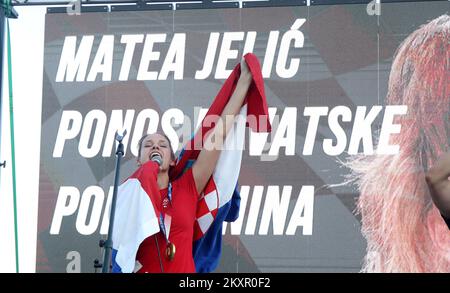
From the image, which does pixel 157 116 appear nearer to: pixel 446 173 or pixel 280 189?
pixel 280 189

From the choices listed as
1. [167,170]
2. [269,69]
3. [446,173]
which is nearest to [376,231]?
[269,69]

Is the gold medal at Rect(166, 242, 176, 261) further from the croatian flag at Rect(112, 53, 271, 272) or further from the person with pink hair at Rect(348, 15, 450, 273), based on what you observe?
the person with pink hair at Rect(348, 15, 450, 273)

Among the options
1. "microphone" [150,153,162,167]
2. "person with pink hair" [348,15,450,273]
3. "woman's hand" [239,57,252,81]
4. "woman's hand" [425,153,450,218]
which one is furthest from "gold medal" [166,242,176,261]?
"person with pink hair" [348,15,450,273]

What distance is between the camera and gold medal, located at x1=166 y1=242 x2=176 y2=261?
9.45 feet

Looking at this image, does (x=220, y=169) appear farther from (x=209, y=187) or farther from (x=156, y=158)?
(x=156, y=158)

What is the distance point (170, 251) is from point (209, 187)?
0.25 m

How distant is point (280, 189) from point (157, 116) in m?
0.81

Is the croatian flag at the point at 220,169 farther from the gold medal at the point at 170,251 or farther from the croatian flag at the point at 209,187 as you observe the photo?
the gold medal at the point at 170,251

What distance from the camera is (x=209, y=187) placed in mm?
3041

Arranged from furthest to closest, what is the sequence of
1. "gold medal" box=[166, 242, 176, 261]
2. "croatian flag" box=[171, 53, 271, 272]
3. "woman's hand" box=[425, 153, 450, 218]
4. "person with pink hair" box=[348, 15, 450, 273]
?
1. "person with pink hair" box=[348, 15, 450, 273]
2. "croatian flag" box=[171, 53, 271, 272]
3. "gold medal" box=[166, 242, 176, 261]
4. "woman's hand" box=[425, 153, 450, 218]

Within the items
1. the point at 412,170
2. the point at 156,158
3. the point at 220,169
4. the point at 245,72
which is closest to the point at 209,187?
the point at 220,169

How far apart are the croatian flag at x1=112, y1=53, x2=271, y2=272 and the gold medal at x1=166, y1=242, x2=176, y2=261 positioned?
9cm

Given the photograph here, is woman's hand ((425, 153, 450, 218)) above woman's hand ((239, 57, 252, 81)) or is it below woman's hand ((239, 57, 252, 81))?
below

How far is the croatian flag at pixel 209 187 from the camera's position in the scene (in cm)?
297
